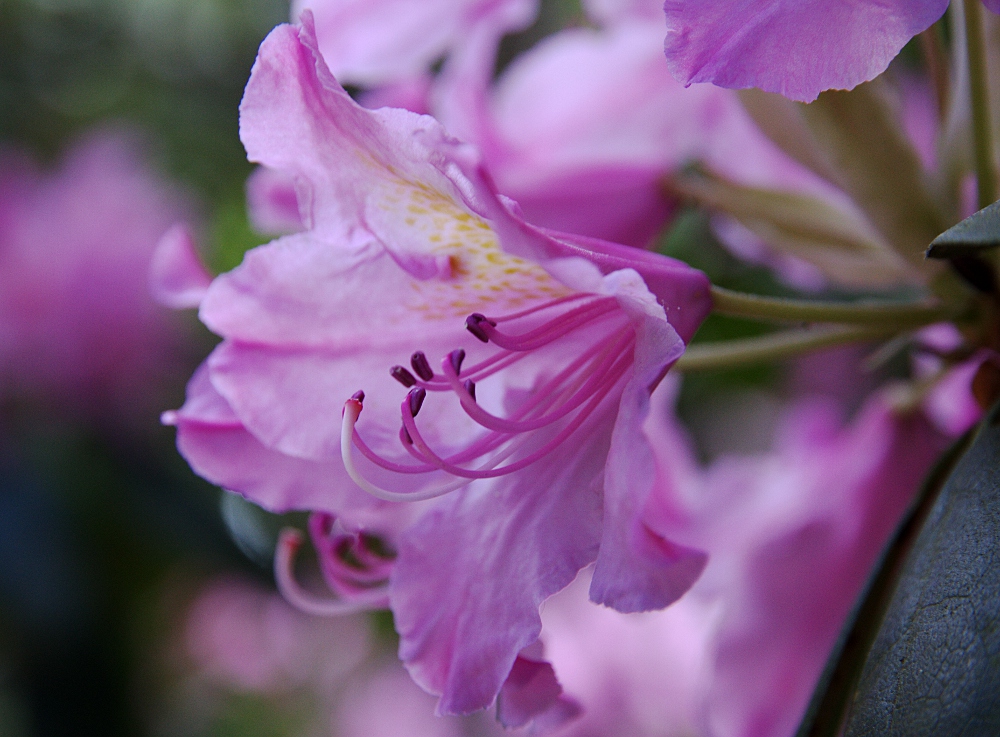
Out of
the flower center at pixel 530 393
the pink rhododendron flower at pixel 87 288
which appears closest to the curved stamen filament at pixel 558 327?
the flower center at pixel 530 393

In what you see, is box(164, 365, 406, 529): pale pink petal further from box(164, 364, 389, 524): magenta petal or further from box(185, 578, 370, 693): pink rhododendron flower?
box(185, 578, 370, 693): pink rhododendron flower

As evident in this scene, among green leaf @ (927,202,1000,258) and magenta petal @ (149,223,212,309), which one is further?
magenta petal @ (149,223,212,309)

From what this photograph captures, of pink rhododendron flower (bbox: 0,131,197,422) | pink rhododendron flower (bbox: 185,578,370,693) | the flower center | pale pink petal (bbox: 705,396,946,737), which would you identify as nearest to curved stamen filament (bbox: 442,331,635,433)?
the flower center

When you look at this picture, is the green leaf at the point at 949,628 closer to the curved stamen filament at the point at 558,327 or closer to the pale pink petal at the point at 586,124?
the curved stamen filament at the point at 558,327

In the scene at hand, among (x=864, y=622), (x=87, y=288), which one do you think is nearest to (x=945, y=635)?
(x=864, y=622)

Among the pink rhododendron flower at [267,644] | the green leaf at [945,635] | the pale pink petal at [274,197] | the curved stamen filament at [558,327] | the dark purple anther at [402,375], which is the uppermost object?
the pale pink petal at [274,197]

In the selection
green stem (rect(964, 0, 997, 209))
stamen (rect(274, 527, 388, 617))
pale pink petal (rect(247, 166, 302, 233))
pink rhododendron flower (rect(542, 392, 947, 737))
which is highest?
pale pink petal (rect(247, 166, 302, 233))
